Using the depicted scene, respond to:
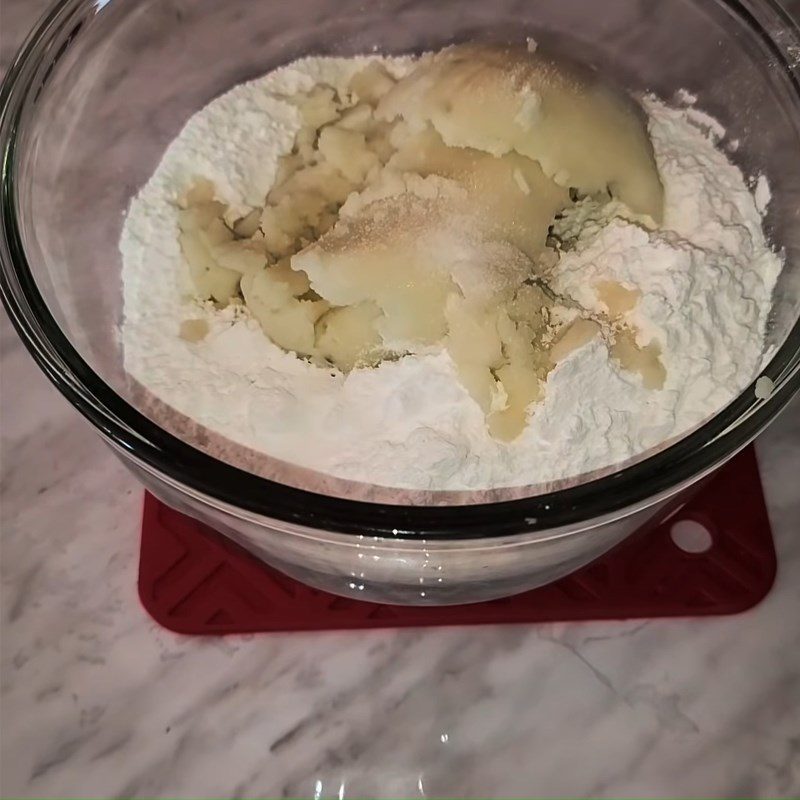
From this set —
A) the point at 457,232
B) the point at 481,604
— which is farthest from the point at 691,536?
the point at 457,232

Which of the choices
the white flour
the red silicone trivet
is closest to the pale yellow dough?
the white flour

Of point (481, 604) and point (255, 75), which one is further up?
point (255, 75)

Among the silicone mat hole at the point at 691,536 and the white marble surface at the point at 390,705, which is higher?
the silicone mat hole at the point at 691,536

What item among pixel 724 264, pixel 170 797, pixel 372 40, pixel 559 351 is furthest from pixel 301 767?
pixel 372 40

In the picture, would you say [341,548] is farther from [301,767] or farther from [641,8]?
[641,8]

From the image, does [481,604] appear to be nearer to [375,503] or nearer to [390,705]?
[390,705]

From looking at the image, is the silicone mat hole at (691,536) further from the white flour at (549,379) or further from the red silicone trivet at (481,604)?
the white flour at (549,379)

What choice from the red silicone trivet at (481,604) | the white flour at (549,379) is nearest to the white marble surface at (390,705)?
the red silicone trivet at (481,604)
